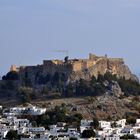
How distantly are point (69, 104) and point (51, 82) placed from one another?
21.1ft

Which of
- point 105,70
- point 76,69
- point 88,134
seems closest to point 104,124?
point 88,134

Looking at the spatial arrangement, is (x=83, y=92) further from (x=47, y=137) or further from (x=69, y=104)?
(x=47, y=137)

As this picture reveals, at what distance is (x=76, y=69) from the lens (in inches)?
4210

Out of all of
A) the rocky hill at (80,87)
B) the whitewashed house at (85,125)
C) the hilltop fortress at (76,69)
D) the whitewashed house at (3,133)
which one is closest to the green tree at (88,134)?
the whitewashed house at (85,125)

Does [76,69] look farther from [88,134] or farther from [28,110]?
[88,134]

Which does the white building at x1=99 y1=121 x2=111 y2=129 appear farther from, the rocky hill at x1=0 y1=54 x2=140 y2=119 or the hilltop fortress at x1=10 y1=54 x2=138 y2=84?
the hilltop fortress at x1=10 y1=54 x2=138 y2=84

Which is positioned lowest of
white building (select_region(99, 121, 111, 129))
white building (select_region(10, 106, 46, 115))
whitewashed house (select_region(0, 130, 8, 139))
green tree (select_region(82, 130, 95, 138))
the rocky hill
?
green tree (select_region(82, 130, 95, 138))

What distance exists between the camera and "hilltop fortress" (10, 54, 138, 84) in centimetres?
10702

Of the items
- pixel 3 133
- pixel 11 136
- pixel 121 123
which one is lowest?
pixel 11 136

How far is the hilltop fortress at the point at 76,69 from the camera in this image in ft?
351

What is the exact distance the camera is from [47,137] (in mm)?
88312

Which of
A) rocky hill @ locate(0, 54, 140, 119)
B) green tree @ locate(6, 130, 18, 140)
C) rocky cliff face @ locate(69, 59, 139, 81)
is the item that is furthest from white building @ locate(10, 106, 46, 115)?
green tree @ locate(6, 130, 18, 140)

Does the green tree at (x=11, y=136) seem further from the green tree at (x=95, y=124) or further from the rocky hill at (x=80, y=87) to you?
the rocky hill at (x=80, y=87)

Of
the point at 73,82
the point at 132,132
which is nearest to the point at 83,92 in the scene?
the point at 73,82
